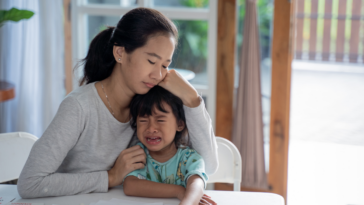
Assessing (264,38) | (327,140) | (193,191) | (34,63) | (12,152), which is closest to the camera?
(193,191)

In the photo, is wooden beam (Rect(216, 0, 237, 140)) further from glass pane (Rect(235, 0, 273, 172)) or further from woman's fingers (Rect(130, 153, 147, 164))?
woman's fingers (Rect(130, 153, 147, 164))

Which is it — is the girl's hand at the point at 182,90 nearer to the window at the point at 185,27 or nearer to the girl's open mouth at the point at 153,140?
the girl's open mouth at the point at 153,140

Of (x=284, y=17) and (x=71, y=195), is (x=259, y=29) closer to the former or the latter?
(x=284, y=17)

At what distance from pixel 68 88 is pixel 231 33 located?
3.83 ft

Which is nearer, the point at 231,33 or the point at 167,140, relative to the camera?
the point at 167,140

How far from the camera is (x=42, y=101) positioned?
101 inches

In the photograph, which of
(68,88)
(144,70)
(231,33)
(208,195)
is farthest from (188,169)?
A: (68,88)

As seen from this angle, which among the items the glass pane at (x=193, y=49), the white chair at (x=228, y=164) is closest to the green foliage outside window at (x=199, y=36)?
the glass pane at (x=193, y=49)

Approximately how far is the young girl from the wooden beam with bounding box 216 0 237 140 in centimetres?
100

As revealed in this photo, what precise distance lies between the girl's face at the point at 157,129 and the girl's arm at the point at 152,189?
4.7 inches

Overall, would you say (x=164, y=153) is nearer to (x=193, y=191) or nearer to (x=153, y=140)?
(x=153, y=140)

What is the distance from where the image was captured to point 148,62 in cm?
117

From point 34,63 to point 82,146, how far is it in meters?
1.55

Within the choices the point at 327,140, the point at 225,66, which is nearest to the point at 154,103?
the point at 225,66
